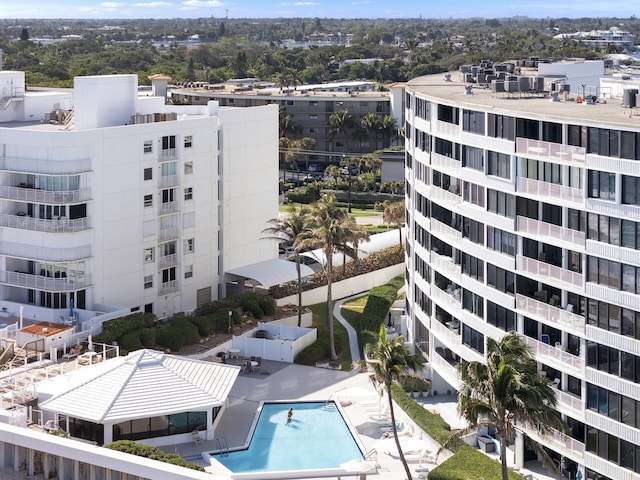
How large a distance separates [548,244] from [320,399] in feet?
55.5

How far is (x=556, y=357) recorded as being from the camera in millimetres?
47938

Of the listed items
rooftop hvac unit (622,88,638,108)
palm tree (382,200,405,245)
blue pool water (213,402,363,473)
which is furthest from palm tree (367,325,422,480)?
palm tree (382,200,405,245)

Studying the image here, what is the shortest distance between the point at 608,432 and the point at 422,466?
9148mm

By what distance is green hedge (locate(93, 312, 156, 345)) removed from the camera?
63156mm

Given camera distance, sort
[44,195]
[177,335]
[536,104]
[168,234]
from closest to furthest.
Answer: [536,104], [177,335], [44,195], [168,234]

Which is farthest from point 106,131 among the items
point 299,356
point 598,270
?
point 598,270

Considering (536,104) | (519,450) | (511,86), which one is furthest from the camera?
(511,86)

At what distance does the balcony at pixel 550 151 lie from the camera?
46.0 metres

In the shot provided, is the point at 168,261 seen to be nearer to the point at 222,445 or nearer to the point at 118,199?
the point at 118,199

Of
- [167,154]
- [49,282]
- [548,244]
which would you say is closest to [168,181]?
[167,154]

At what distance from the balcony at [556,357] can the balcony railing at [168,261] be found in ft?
96.4

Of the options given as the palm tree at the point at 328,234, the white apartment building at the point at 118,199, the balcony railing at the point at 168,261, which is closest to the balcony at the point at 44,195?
the white apartment building at the point at 118,199

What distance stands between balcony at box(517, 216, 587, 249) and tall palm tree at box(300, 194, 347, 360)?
18.7m

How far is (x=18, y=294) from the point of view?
70.1 meters
